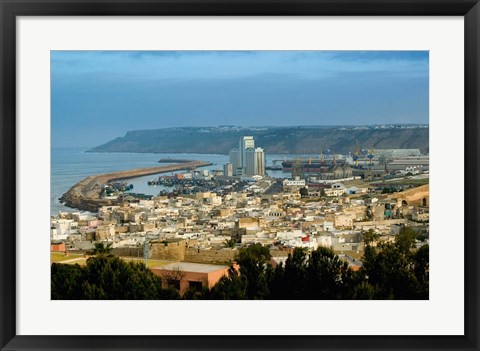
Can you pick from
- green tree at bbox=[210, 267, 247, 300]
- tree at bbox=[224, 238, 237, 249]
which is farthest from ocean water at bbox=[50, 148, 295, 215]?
green tree at bbox=[210, 267, 247, 300]

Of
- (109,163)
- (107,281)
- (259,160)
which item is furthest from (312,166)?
(107,281)

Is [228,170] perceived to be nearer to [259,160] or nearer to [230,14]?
[259,160]

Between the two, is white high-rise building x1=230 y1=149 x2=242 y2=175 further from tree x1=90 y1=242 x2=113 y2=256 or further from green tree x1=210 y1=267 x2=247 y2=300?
tree x1=90 y1=242 x2=113 y2=256

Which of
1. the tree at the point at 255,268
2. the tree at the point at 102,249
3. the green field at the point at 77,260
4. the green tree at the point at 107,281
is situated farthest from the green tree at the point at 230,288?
the tree at the point at 102,249

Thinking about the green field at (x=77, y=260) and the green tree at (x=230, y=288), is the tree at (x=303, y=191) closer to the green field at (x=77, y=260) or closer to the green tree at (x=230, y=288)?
the green tree at (x=230, y=288)

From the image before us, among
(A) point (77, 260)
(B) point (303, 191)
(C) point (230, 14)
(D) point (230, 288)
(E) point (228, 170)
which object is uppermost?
(C) point (230, 14)
